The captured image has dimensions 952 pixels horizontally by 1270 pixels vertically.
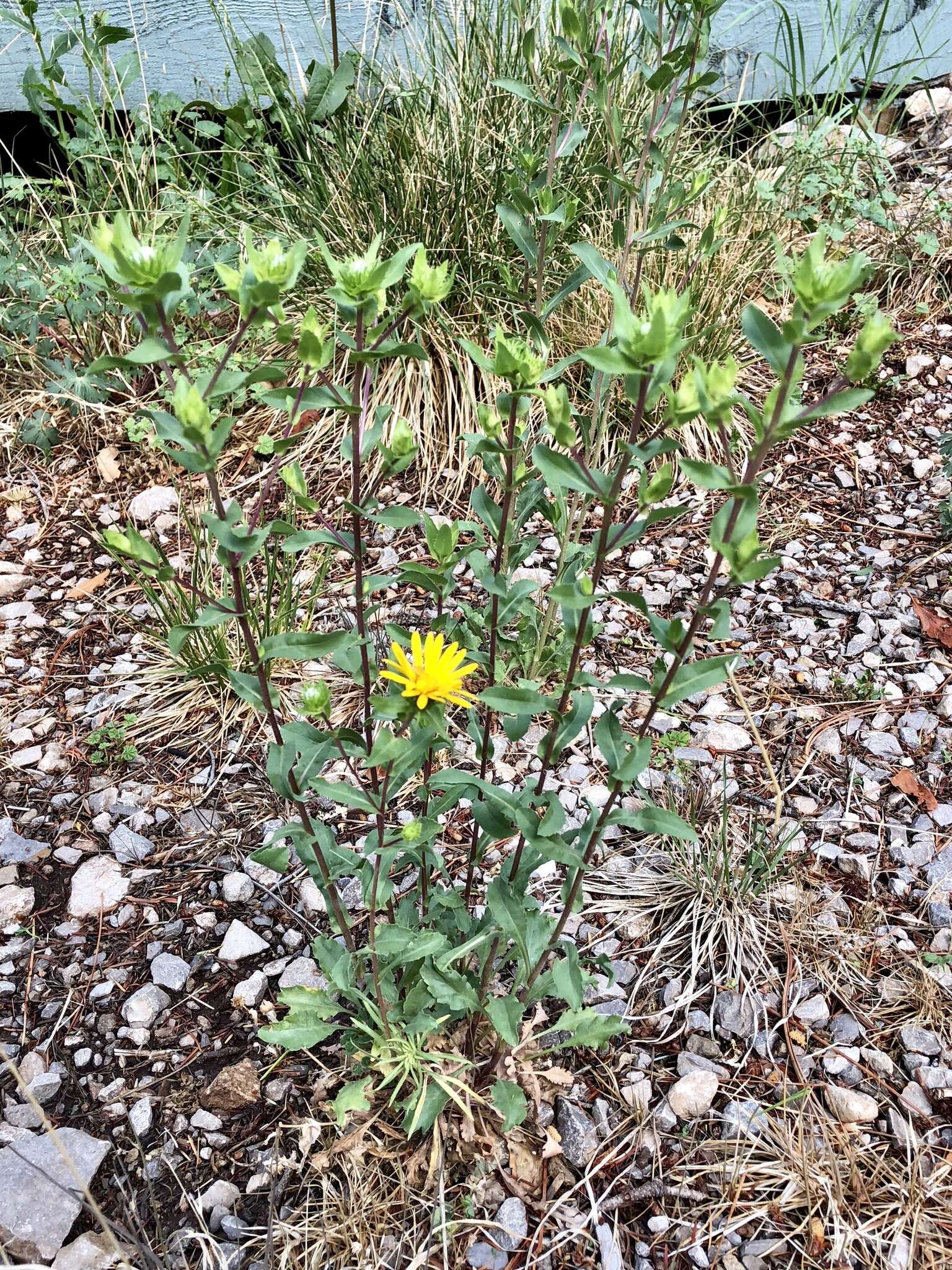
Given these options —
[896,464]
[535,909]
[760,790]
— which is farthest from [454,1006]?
[896,464]

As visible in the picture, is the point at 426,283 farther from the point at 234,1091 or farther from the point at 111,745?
the point at 111,745

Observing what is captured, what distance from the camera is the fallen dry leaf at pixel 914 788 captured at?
6.55 ft

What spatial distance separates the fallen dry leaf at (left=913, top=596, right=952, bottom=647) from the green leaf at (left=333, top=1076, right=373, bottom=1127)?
5.52 feet

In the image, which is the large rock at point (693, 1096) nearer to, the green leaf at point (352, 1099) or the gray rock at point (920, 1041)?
the gray rock at point (920, 1041)

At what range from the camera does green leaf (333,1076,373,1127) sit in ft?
4.41

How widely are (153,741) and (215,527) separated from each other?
1.31 m

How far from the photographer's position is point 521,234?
1.67 meters

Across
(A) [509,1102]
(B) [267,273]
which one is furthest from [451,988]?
(B) [267,273]

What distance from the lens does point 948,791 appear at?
202cm

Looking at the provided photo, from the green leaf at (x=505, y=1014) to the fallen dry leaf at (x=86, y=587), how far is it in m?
1.69

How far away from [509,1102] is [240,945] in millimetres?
632

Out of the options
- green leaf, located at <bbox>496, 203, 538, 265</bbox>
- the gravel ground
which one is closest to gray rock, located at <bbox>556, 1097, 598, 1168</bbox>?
the gravel ground

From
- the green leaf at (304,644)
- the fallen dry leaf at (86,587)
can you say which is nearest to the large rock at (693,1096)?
the green leaf at (304,644)

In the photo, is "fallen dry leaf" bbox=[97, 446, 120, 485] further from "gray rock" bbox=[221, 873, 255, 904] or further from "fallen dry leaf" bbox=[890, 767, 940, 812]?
"fallen dry leaf" bbox=[890, 767, 940, 812]
